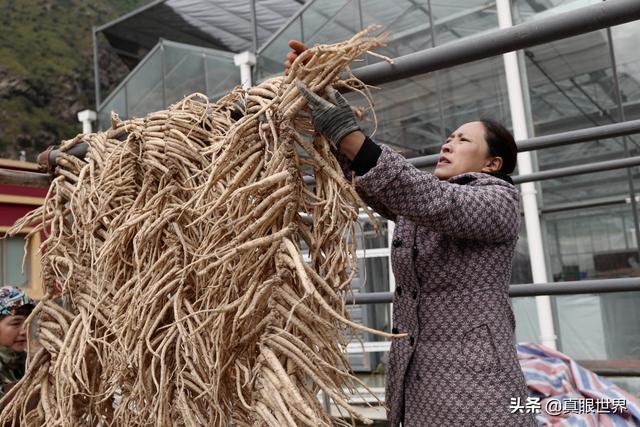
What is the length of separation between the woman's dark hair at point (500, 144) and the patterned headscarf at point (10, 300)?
163 centimetres

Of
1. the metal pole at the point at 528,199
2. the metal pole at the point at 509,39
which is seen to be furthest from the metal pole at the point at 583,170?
the metal pole at the point at 528,199

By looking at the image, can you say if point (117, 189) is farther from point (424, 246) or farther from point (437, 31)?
point (437, 31)

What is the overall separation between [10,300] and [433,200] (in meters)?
1.62

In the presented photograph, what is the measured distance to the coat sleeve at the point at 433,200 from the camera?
78cm

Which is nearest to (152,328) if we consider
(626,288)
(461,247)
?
(461,247)

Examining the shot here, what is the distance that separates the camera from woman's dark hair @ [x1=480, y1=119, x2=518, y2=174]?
102cm

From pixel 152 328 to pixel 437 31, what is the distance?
559cm

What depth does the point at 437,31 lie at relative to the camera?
19.2 feet

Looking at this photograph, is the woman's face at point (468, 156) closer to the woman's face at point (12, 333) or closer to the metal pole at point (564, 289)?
the metal pole at point (564, 289)

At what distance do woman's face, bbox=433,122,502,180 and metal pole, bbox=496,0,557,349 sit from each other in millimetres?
4207

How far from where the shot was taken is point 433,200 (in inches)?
31.1

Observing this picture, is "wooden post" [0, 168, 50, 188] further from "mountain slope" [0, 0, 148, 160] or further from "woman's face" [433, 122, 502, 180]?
"mountain slope" [0, 0, 148, 160]

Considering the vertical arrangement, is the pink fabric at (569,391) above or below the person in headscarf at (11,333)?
below

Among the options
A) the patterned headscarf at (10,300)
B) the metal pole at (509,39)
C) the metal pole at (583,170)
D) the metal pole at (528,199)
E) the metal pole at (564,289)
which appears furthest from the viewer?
the metal pole at (528,199)
